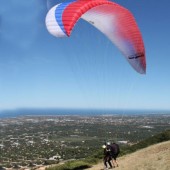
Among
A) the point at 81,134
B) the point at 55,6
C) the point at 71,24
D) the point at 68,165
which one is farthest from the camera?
the point at 81,134

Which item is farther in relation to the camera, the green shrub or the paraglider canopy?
the green shrub

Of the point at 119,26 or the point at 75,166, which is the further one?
the point at 75,166

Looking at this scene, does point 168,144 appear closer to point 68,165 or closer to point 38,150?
point 68,165

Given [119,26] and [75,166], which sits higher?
[119,26]

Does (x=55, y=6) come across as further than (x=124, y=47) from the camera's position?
No

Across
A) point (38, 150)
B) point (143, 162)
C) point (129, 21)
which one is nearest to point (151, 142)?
point (143, 162)

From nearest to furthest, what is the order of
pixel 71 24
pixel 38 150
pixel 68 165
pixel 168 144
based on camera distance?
pixel 71 24 < pixel 168 144 < pixel 68 165 < pixel 38 150

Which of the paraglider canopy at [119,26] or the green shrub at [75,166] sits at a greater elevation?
the paraglider canopy at [119,26]

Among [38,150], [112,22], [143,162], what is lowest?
[38,150]

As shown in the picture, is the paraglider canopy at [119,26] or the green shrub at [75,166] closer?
the paraglider canopy at [119,26]

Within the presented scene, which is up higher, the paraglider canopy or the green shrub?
the paraglider canopy

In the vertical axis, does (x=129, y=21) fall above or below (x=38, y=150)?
above
